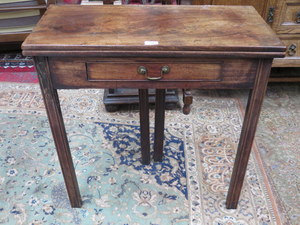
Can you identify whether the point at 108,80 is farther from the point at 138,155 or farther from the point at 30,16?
the point at 30,16

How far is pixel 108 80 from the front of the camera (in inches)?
43.4

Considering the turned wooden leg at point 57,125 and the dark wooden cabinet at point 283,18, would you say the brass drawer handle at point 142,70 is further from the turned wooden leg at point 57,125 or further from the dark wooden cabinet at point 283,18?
the dark wooden cabinet at point 283,18

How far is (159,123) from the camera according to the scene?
1.61 metres

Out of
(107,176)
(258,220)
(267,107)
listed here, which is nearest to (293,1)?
(267,107)

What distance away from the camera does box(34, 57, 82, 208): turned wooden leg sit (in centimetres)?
109

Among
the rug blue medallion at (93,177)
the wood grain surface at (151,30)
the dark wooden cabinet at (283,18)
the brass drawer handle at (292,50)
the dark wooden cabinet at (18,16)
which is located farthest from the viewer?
the dark wooden cabinet at (18,16)

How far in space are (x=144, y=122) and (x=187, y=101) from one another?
1.88 feet

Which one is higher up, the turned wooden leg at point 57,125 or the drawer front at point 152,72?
the drawer front at point 152,72

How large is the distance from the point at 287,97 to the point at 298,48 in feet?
1.33

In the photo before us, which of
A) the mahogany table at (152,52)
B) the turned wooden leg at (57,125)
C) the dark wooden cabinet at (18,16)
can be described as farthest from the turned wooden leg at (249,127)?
the dark wooden cabinet at (18,16)

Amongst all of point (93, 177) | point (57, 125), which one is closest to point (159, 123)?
point (93, 177)

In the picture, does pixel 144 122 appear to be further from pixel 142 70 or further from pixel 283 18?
pixel 283 18

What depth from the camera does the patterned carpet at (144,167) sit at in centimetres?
149

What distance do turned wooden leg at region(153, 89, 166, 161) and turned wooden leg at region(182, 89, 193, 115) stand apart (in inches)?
18.4
